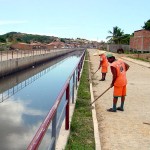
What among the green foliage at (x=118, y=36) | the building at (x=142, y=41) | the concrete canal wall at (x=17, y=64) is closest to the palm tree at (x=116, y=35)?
the green foliage at (x=118, y=36)

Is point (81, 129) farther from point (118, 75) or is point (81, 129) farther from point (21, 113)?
point (21, 113)

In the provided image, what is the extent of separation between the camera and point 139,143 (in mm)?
6406

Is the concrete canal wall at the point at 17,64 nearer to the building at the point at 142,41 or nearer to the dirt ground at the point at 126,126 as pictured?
the dirt ground at the point at 126,126

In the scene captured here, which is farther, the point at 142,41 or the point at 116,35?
the point at 116,35

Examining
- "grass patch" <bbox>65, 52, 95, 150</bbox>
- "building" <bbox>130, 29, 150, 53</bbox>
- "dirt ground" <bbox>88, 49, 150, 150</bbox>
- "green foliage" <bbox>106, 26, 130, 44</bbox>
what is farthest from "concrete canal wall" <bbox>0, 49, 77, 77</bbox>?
"green foliage" <bbox>106, 26, 130, 44</bbox>

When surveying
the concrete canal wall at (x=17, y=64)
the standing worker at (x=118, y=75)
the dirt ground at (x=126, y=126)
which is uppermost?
the standing worker at (x=118, y=75)

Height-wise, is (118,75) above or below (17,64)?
above

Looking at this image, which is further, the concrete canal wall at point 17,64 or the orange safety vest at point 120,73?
the concrete canal wall at point 17,64

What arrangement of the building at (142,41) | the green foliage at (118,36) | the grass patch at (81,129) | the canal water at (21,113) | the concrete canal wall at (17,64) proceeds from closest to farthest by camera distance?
the grass patch at (81,129) < the canal water at (21,113) < the concrete canal wall at (17,64) < the building at (142,41) < the green foliage at (118,36)

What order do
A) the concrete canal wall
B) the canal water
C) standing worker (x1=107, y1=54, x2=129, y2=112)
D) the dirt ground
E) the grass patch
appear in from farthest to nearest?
the concrete canal wall, the canal water, standing worker (x1=107, y1=54, x2=129, y2=112), the dirt ground, the grass patch

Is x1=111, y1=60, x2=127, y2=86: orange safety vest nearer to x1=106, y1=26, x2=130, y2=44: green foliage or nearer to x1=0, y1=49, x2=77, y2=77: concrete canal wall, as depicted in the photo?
x1=0, y1=49, x2=77, y2=77: concrete canal wall

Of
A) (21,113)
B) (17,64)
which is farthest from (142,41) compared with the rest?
(21,113)

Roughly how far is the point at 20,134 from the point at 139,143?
4.00 m

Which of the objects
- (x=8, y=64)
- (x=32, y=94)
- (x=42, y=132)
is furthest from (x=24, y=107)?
(x=8, y=64)
